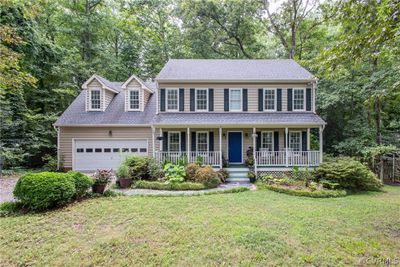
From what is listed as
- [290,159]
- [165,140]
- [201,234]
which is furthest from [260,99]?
[201,234]

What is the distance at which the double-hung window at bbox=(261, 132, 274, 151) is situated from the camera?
1175 centimetres

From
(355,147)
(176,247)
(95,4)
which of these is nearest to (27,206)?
(176,247)

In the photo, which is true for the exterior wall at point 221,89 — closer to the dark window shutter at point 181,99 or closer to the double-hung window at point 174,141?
the dark window shutter at point 181,99

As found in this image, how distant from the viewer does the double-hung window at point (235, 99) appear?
1188 cm

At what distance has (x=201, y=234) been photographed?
4426 millimetres

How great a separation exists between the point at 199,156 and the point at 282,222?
6.04m

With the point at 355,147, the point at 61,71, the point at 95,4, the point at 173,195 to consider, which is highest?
the point at 95,4

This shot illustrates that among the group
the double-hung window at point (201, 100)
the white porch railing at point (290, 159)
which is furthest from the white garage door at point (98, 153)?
the white porch railing at point (290, 159)

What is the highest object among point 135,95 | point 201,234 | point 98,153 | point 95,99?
point 135,95

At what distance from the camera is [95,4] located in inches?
767

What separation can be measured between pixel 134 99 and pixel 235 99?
6.63 metres

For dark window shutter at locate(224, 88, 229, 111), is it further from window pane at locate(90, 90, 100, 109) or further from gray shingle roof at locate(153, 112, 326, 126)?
window pane at locate(90, 90, 100, 109)

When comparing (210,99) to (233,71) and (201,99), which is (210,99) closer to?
(201,99)

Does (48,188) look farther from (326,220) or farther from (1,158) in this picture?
(1,158)
